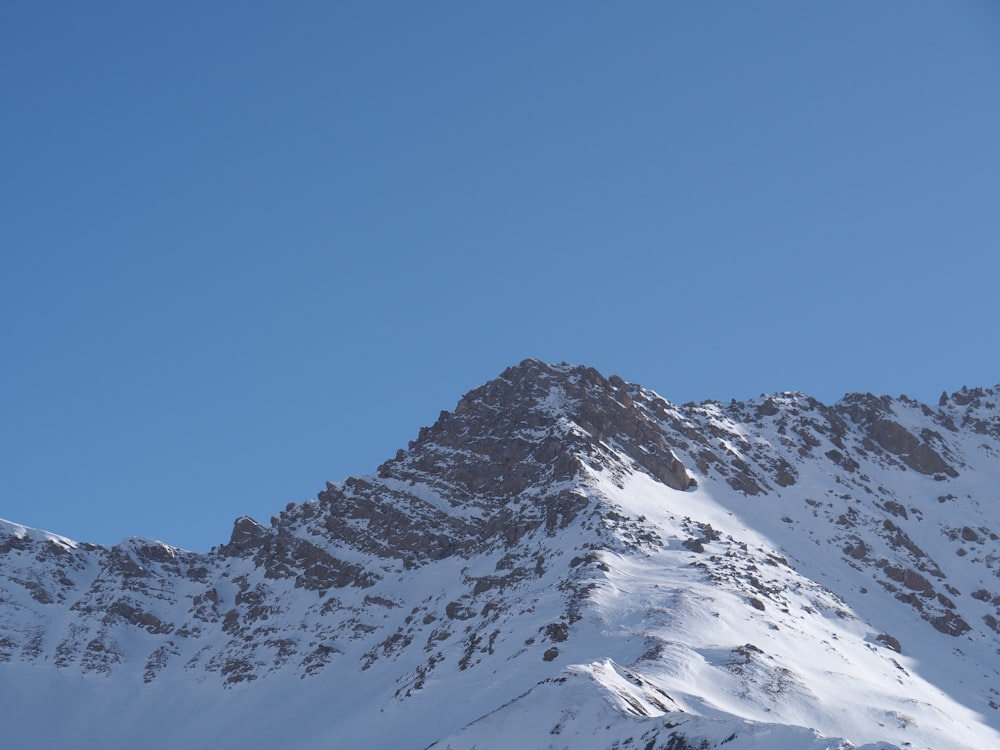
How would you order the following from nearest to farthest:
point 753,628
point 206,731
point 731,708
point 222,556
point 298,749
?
point 731,708 < point 753,628 < point 298,749 < point 206,731 < point 222,556

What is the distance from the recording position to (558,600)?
10831 cm

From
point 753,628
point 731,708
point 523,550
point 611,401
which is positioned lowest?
point 731,708

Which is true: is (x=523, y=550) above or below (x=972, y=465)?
below

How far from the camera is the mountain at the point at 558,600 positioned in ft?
302

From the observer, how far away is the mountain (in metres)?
92.1

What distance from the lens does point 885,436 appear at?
198 m

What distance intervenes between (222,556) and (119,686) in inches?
1333

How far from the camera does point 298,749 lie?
115m

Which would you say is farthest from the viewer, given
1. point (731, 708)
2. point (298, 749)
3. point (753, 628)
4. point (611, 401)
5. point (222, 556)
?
point (222, 556)

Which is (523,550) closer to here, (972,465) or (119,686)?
(119,686)

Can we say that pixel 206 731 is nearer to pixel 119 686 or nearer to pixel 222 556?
pixel 119 686

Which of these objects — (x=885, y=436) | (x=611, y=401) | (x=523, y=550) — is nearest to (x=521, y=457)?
(x=611, y=401)

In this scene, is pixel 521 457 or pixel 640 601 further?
pixel 521 457

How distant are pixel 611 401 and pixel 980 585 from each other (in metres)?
52.5
